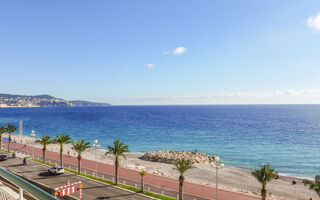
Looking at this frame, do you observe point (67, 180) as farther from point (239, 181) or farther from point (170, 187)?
point (239, 181)

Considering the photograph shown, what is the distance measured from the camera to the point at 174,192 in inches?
1237

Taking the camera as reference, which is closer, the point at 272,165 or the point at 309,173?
the point at 309,173

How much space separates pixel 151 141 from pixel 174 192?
177ft

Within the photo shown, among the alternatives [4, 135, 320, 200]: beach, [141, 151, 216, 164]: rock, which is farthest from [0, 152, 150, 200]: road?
[141, 151, 216, 164]: rock

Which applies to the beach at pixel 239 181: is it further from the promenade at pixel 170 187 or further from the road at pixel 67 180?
the road at pixel 67 180

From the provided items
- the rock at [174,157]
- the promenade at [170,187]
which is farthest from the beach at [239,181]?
the promenade at [170,187]

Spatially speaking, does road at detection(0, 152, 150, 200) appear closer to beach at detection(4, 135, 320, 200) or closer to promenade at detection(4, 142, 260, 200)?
promenade at detection(4, 142, 260, 200)

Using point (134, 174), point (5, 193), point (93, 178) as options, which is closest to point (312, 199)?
point (134, 174)

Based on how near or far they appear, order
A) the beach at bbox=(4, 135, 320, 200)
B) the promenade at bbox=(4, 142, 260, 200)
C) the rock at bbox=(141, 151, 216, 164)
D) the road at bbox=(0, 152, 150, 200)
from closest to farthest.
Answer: the road at bbox=(0, 152, 150, 200) → the promenade at bbox=(4, 142, 260, 200) → the beach at bbox=(4, 135, 320, 200) → the rock at bbox=(141, 151, 216, 164)

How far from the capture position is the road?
26.7 meters

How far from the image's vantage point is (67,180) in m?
31.5

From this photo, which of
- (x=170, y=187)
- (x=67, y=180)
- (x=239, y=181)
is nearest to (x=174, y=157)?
(x=239, y=181)

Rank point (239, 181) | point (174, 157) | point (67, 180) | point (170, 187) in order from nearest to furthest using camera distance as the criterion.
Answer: point (67, 180)
point (170, 187)
point (239, 181)
point (174, 157)

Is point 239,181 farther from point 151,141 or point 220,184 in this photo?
Answer: point 151,141
